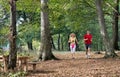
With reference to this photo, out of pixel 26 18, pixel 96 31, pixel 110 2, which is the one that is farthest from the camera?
pixel 96 31

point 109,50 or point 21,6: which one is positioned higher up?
point 21,6

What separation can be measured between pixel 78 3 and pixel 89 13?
16.5ft

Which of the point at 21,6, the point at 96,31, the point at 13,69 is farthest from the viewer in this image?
the point at 96,31

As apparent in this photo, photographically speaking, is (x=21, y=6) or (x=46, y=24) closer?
(x=46, y=24)

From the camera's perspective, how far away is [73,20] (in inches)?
1287

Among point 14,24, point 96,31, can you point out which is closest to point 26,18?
point 96,31

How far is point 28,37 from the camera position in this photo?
170 feet

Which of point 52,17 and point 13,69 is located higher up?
point 52,17

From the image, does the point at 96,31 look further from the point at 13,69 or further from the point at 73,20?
the point at 13,69

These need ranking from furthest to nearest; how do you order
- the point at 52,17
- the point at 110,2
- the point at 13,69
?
1. the point at 110,2
2. the point at 52,17
3. the point at 13,69

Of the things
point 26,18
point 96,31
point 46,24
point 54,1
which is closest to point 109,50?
point 46,24

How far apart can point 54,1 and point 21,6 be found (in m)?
2.42

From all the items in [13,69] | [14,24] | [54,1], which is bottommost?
[13,69]

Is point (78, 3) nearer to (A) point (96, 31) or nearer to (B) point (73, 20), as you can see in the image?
(B) point (73, 20)
